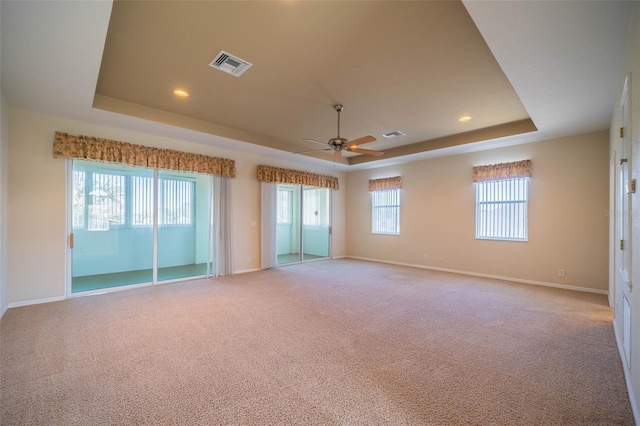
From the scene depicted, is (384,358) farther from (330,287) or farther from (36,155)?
(36,155)

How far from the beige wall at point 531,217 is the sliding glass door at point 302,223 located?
1.83m

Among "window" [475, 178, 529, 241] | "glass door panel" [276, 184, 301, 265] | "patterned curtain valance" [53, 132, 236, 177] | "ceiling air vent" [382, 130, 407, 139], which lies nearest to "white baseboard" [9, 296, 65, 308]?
"patterned curtain valance" [53, 132, 236, 177]

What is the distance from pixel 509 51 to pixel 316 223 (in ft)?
20.6

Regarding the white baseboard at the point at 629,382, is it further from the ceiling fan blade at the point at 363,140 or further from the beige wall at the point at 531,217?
the ceiling fan blade at the point at 363,140

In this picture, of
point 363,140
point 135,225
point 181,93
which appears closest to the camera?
point 181,93

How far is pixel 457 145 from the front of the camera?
5.57 meters

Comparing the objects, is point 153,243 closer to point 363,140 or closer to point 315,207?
point 363,140

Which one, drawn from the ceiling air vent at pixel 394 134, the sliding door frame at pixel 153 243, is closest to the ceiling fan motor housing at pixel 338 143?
the ceiling air vent at pixel 394 134

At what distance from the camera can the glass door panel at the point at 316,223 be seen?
315 inches

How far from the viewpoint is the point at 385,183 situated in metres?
7.52

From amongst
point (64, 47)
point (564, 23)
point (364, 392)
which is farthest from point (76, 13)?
point (564, 23)

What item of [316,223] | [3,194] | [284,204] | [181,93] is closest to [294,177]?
[284,204]

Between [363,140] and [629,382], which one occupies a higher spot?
[363,140]

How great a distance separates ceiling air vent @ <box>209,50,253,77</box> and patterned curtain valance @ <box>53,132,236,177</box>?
263 centimetres
